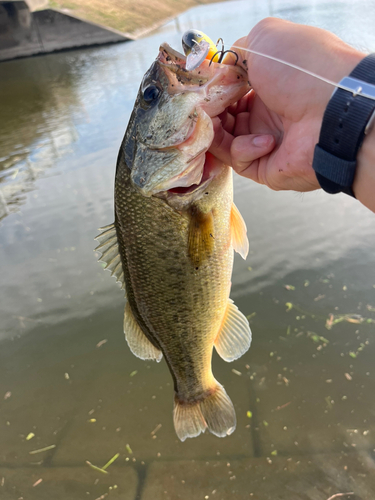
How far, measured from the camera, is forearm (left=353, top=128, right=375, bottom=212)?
1259mm

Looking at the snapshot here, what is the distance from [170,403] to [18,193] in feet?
16.5

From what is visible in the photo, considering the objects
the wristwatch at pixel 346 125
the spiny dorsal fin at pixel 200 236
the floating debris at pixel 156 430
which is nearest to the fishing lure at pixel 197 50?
the wristwatch at pixel 346 125

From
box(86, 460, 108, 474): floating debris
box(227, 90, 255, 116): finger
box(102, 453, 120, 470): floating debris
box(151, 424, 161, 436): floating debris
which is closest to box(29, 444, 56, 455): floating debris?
box(86, 460, 108, 474): floating debris

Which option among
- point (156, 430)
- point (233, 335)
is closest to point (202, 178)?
point (233, 335)

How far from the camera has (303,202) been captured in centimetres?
495

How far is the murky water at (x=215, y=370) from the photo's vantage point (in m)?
2.61

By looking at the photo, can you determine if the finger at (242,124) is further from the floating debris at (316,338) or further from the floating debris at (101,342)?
the floating debris at (101,342)

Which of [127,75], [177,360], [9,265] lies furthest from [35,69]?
[177,360]

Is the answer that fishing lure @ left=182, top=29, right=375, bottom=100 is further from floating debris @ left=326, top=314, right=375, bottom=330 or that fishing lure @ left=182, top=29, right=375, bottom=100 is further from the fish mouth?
floating debris @ left=326, top=314, right=375, bottom=330

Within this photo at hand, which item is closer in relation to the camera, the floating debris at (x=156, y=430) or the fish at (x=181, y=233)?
the fish at (x=181, y=233)

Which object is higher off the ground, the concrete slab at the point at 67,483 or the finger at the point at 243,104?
the finger at the point at 243,104

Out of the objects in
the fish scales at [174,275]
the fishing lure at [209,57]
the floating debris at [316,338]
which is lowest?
the floating debris at [316,338]

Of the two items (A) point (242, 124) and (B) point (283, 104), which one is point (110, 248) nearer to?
(A) point (242, 124)

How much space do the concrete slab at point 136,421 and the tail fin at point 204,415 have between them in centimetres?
63
